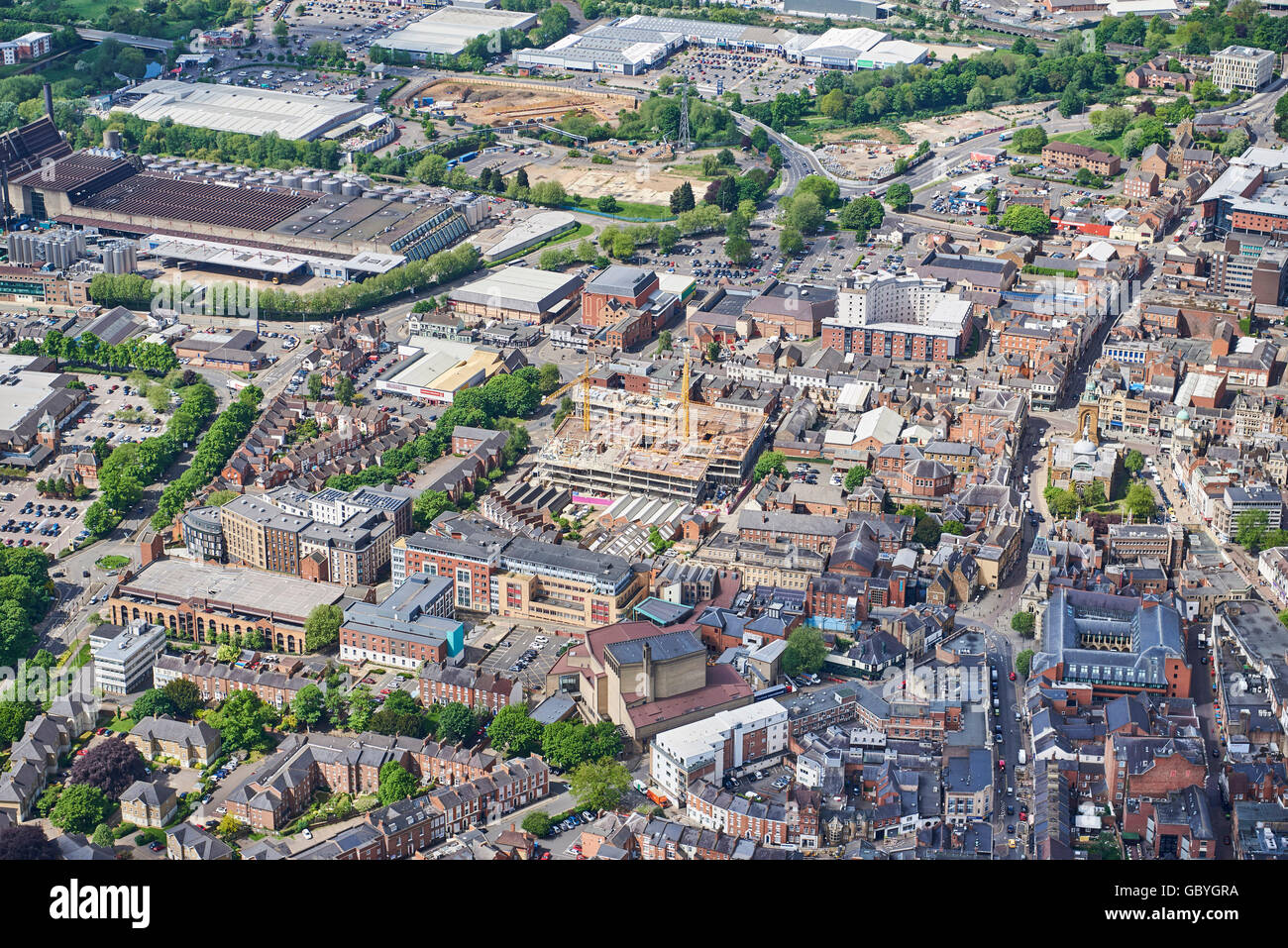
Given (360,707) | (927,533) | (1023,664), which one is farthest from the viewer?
(927,533)

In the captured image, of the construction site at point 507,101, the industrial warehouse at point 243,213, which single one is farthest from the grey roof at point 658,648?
the construction site at point 507,101

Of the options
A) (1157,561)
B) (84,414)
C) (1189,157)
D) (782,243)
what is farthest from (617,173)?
(1157,561)

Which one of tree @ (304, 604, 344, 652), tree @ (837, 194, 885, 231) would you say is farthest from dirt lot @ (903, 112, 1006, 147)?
tree @ (304, 604, 344, 652)

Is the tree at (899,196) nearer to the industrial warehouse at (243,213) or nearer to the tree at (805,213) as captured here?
the tree at (805,213)

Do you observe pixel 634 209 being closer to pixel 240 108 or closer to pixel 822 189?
pixel 822 189

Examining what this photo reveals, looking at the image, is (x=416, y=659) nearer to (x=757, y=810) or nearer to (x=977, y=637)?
(x=757, y=810)

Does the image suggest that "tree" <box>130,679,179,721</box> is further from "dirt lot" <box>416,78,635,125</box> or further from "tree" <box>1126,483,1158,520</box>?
"dirt lot" <box>416,78,635,125</box>

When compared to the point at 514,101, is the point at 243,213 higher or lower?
lower

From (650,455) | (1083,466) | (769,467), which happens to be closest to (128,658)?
(650,455)
